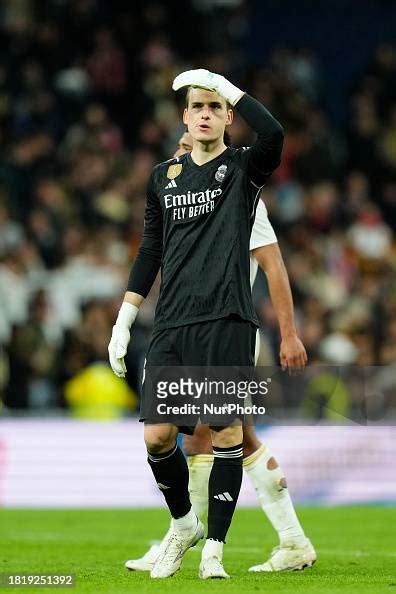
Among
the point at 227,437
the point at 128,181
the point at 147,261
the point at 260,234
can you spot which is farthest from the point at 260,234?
the point at 128,181

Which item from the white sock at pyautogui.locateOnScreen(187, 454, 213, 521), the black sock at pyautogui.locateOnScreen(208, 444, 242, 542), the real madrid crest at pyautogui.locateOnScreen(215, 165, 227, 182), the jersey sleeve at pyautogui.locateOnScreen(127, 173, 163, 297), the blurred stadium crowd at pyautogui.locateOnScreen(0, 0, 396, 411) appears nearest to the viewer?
the black sock at pyautogui.locateOnScreen(208, 444, 242, 542)

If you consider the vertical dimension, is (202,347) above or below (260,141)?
below

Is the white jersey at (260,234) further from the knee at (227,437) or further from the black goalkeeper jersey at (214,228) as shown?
the knee at (227,437)

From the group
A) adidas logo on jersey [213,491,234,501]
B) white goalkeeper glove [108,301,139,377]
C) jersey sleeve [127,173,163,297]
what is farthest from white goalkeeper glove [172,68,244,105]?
adidas logo on jersey [213,491,234,501]

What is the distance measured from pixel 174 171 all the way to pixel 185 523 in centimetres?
174

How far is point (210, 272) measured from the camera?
7055mm

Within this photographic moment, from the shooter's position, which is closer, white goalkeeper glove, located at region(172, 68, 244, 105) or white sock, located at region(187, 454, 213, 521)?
white goalkeeper glove, located at region(172, 68, 244, 105)

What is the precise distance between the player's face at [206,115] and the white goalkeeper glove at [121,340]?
965 millimetres

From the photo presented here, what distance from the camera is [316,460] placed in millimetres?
14164

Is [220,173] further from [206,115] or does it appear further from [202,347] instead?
[202,347]

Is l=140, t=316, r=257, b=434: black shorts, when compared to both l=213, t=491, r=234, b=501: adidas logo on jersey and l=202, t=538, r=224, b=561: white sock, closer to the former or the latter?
l=213, t=491, r=234, b=501: adidas logo on jersey

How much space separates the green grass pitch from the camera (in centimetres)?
682

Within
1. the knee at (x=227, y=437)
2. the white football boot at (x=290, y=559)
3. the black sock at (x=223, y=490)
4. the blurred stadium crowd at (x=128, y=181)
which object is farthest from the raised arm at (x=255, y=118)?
the blurred stadium crowd at (x=128, y=181)

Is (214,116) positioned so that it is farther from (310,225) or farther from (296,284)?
(310,225)
